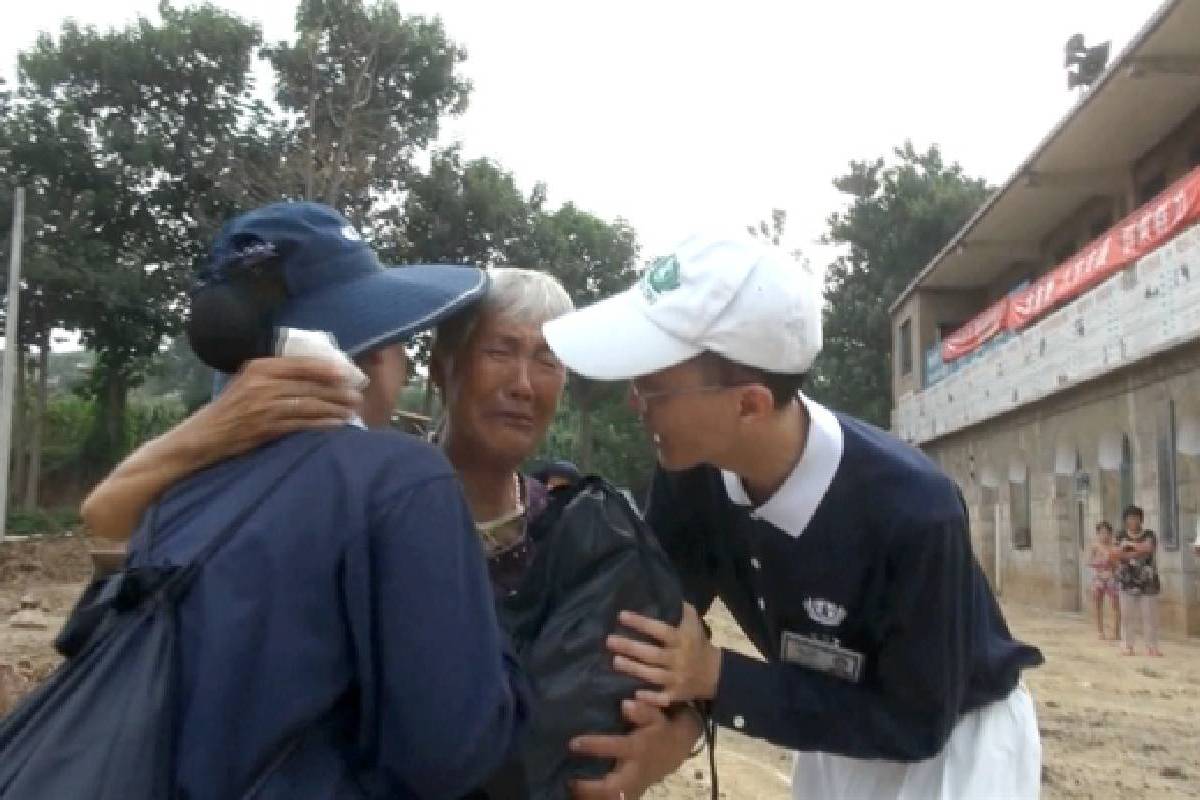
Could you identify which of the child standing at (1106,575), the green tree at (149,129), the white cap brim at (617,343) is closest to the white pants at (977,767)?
the white cap brim at (617,343)

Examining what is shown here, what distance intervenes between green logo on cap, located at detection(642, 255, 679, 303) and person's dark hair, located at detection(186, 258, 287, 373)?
2.17ft

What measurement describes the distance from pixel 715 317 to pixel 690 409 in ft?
0.52

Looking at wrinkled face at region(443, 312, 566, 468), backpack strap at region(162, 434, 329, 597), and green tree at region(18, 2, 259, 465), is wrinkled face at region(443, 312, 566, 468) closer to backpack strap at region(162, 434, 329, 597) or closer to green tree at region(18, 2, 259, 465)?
backpack strap at region(162, 434, 329, 597)

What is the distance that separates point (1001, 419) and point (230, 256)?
22.2 metres

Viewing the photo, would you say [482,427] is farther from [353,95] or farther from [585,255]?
[585,255]

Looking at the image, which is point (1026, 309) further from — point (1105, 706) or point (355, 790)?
point (355, 790)

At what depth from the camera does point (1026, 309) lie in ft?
64.9

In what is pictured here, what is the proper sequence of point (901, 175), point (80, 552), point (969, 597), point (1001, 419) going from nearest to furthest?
point (969, 597)
point (80, 552)
point (1001, 419)
point (901, 175)

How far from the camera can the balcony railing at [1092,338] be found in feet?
44.6

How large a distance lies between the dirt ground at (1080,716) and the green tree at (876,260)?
20013 mm

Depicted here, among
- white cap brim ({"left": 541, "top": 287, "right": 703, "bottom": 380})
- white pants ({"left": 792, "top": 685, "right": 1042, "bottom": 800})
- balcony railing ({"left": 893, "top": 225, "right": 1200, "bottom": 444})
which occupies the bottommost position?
white pants ({"left": 792, "top": 685, "right": 1042, "bottom": 800})

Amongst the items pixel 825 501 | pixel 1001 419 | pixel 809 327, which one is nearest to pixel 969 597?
pixel 825 501

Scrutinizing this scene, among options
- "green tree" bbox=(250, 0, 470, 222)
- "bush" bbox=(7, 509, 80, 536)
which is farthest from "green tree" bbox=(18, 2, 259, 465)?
"bush" bbox=(7, 509, 80, 536)

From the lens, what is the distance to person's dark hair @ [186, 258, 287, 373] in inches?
59.8
